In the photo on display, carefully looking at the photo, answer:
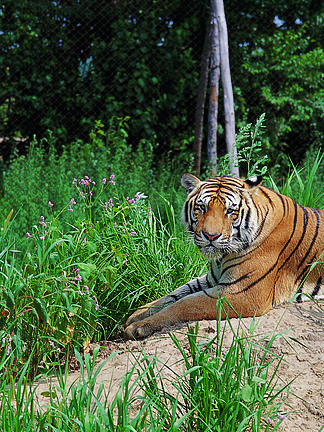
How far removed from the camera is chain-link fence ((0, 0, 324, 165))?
7785mm

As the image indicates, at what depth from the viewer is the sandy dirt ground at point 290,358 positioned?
2195mm

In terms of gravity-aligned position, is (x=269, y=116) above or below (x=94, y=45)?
below

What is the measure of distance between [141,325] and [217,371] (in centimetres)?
115

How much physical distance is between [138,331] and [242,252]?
81 centimetres

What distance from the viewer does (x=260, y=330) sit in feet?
9.41

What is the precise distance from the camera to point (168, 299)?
11.2 feet

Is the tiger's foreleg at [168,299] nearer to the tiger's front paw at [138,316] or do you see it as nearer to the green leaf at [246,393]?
the tiger's front paw at [138,316]

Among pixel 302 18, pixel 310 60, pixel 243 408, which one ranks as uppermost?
pixel 302 18

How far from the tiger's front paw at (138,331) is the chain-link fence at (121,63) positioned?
5012mm

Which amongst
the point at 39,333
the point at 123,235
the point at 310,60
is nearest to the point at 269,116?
the point at 310,60

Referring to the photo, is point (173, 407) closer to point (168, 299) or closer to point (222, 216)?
point (222, 216)

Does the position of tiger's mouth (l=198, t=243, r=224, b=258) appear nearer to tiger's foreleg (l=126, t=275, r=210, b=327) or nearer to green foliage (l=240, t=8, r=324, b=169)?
tiger's foreleg (l=126, t=275, r=210, b=327)

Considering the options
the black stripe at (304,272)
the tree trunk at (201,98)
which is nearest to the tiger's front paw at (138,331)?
the black stripe at (304,272)

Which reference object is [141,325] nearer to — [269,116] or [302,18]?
[269,116]
